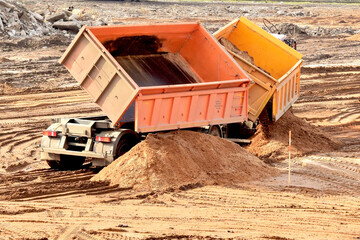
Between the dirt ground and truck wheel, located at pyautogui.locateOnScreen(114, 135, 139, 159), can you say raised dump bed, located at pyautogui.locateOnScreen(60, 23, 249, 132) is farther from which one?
the dirt ground

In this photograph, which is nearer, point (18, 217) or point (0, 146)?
point (18, 217)

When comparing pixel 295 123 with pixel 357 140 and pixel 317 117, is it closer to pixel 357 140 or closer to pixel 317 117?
pixel 357 140

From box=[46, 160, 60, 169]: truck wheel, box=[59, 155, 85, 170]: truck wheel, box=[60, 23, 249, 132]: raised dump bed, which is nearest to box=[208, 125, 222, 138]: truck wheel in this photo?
box=[60, 23, 249, 132]: raised dump bed

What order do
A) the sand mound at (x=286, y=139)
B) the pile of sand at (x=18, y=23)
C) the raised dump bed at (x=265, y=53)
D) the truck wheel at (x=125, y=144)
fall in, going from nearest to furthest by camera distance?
1. the truck wheel at (x=125, y=144)
2. the sand mound at (x=286, y=139)
3. the raised dump bed at (x=265, y=53)
4. the pile of sand at (x=18, y=23)

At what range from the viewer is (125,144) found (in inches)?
517

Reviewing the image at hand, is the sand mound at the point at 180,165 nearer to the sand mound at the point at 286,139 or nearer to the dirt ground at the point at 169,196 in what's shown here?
the dirt ground at the point at 169,196

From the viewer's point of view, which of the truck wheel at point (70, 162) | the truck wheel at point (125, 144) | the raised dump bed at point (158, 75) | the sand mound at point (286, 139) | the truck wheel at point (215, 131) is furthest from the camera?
the sand mound at point (286, 139)

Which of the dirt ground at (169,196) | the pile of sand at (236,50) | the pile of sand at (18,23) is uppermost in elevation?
the pile of sand at (18,23)

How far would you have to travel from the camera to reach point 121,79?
493 inches

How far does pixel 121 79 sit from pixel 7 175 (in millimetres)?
2880

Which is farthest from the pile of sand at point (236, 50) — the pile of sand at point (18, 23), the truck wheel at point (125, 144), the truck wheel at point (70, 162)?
the pile of sand at point (18, 23)

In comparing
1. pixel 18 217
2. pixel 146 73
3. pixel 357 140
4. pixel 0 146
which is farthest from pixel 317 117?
pixel 18 217

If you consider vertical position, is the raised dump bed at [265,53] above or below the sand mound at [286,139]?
above

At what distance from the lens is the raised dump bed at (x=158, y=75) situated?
1264 cm
